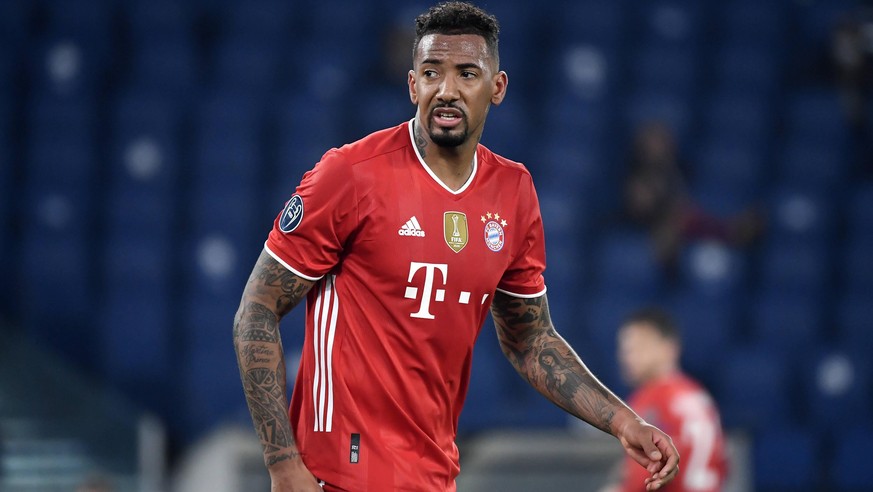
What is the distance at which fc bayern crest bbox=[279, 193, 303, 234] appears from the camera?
273 centimetres

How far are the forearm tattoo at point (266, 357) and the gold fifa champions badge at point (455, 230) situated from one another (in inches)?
14.8

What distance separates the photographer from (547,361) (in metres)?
3.13

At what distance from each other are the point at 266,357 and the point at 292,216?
0.31 metres

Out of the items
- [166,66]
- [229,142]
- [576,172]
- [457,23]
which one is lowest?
[457,23]

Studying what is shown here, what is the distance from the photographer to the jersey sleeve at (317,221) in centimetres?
273

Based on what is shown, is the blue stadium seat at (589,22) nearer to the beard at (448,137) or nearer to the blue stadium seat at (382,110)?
the blue stadium seat at (382,110)

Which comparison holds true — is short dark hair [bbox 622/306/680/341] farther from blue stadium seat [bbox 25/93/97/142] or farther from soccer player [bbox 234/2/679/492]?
blue stadium seat [bbox 25/93/97/142]

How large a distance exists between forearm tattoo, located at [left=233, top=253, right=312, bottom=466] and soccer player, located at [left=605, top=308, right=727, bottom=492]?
2723mm

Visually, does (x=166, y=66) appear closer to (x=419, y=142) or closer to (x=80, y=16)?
(x=80, y=16)

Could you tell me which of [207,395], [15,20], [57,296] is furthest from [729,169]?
[15,20]

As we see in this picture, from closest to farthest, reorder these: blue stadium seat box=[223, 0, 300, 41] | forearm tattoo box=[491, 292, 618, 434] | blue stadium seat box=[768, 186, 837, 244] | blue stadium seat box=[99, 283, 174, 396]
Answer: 1. forearm tattoo box=[491, 292, 618, 434]
2. blue stadium seat box=[99, 283, 174, 396]
3. blue stadium seat box=[768, 186, 837, 244]
4. blue stadium seat box=[223, 0, 300, 41]

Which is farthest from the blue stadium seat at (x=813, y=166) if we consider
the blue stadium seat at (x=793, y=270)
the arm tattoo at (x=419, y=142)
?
the arm tattoo at (x=419, y=142)

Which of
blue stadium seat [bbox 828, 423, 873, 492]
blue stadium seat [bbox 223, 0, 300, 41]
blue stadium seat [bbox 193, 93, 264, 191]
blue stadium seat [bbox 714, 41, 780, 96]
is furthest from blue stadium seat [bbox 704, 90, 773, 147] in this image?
blue stadium seat [bbox 193, 93, 264, 191]

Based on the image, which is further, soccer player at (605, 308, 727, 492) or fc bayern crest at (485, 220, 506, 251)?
soccer player at (605, 308, 727, 492)
